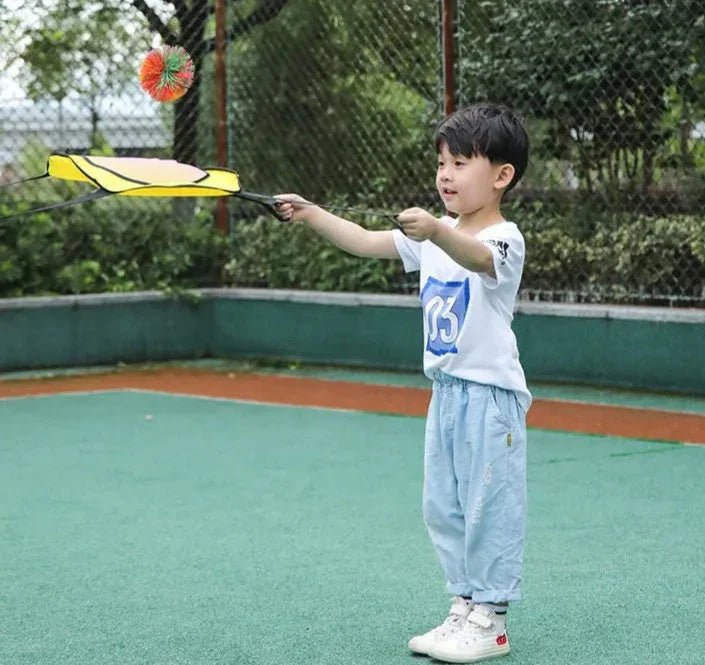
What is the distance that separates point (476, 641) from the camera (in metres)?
3.68

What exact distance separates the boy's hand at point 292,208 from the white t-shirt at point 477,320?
0.31m

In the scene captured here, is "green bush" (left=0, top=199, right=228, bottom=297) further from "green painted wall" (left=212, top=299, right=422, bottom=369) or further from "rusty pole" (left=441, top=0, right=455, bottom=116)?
"rusty pole" (left=441, top=0, right=455, bottom=116)

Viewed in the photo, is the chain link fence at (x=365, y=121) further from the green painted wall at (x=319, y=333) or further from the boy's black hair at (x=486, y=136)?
the boy's black hair at (x=486, y=136)

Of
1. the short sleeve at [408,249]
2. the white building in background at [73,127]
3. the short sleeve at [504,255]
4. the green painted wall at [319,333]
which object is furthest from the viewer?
the white building in background at [73,127]

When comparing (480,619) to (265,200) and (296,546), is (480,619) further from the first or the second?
(296,546)

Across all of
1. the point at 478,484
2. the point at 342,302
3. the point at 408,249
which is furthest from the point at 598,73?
the point at 478,484

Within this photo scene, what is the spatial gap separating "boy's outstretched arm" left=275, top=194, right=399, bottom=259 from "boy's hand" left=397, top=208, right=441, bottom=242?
15.5 inches

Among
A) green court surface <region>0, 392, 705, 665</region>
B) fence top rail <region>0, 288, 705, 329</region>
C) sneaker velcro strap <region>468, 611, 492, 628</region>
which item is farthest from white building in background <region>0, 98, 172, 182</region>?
sneaker velcro strap <region>468, 611, 492, 628</region>

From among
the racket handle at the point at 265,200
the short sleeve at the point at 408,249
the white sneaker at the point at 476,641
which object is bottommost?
the white sneaker at the point at 476,641

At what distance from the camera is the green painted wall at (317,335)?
820cm

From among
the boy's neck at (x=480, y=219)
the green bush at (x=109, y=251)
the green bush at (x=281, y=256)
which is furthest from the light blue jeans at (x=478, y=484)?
the green bush at (x=109, y=251)

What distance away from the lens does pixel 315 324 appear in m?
9.51

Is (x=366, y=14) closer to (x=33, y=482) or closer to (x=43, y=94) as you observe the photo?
(x=43, y=94)

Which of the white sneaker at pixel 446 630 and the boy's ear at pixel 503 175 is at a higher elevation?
the boy's ear at pixel 503 175
